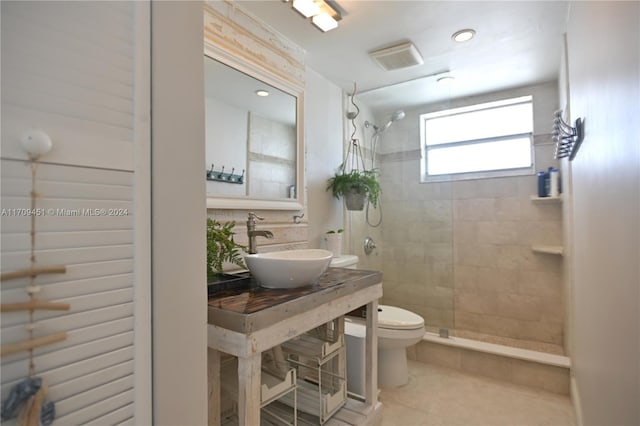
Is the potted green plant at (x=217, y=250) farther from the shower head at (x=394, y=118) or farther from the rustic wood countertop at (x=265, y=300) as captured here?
the shower head at (x=394, y=118)

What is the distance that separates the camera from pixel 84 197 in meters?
0.56

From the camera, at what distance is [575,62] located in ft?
5.24

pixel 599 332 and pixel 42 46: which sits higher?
pixel 42 46

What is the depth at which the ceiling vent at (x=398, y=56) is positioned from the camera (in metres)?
2.17

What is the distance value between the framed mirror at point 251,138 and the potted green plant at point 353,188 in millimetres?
482

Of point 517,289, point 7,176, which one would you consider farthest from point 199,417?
point 517,289

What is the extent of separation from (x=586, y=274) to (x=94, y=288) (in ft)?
6.16

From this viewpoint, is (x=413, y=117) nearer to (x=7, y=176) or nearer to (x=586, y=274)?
(x=586, y=274)

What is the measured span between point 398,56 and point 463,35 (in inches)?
16.7

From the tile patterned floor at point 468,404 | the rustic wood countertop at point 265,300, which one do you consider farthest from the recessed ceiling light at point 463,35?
the tile patterned floor at point 468,404

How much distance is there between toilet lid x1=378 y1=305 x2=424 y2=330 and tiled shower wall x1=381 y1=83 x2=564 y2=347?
487mm

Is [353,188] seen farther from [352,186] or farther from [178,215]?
[178,215]

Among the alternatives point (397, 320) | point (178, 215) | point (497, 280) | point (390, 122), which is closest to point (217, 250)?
point (178, 215)

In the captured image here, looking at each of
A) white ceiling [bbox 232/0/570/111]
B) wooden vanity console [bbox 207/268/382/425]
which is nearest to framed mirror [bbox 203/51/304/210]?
white ceiling [bbox 232/0/570/111]
